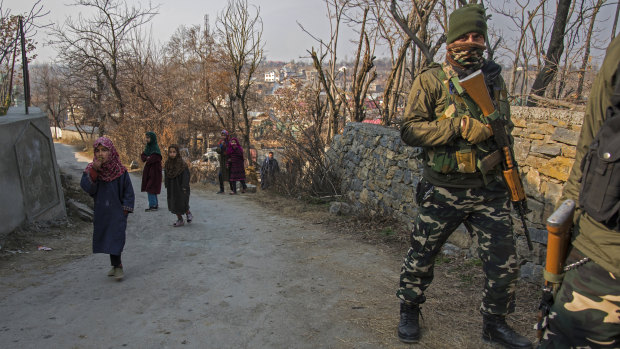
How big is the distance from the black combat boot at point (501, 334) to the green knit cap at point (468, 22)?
1699 millimetres

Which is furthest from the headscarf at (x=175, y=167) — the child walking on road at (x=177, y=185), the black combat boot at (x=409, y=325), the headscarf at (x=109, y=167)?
the black combat boot at (x=409, y=325)

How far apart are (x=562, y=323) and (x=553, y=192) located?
8.06 ft

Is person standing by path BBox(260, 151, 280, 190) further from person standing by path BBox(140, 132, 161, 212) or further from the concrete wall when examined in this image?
the concrete wall

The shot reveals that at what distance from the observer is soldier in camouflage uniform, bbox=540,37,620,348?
4.47 feet

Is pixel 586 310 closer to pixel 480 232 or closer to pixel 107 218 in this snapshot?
pixel 480 232

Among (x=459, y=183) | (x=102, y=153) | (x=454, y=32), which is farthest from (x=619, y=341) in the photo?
(x=102, y=153)

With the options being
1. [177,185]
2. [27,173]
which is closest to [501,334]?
[177,185]

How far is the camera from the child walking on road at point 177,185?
6793mm

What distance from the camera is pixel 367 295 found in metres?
3.55

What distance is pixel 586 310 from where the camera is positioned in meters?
1.40

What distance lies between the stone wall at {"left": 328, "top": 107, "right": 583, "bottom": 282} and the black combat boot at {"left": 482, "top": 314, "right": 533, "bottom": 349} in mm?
1115

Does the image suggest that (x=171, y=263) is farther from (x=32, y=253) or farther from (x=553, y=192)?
(x=553, y=192)

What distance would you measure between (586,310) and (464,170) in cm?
110

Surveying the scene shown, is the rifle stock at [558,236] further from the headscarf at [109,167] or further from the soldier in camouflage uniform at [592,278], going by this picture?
the headscarf at [109,167]
